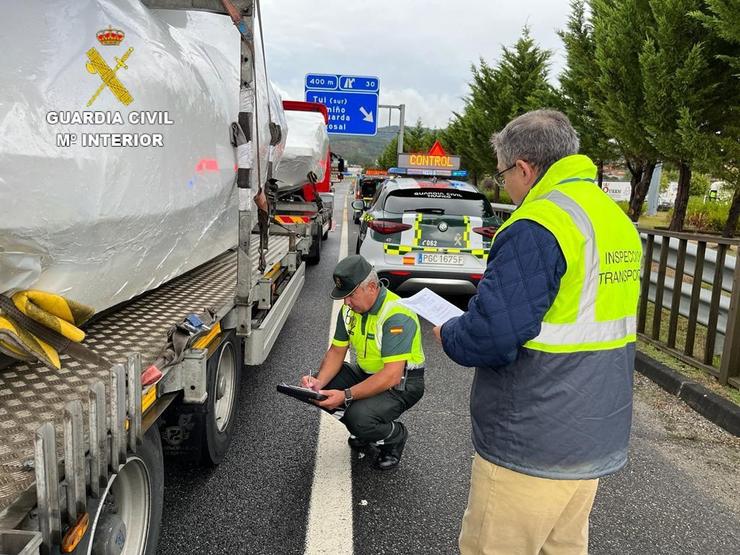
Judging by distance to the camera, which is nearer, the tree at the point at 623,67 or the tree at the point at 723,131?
the tree at the point at 723,131

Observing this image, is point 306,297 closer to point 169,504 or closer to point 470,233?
point 470,233

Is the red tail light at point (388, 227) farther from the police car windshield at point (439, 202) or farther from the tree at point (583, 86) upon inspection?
the tree at point (583, 86)

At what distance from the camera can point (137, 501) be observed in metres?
2.02

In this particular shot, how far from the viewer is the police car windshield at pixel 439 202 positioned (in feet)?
21.2

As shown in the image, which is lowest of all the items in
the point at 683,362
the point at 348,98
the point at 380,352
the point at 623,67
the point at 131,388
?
the point at 683,362

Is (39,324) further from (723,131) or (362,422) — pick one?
(723,131)

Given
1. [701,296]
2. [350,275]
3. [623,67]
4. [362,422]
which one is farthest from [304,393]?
[623,67]

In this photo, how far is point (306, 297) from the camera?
7523 millimetres

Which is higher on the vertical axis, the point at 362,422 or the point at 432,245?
the point at 432,245

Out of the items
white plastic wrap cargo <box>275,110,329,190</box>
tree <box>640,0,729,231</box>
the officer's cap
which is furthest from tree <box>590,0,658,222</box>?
the officer's cap

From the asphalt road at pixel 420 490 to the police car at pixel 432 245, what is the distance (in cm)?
221

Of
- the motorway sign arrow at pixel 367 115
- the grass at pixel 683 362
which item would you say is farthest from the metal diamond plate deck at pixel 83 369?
the motorway sign arrow at pixel 367 115

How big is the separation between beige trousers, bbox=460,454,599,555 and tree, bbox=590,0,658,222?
7.74 metres

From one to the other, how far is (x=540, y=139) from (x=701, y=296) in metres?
3.79
